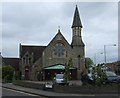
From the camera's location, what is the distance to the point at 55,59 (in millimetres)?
71812

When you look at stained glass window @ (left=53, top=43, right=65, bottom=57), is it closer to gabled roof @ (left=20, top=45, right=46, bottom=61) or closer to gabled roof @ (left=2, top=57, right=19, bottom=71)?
gabled roof @ (left=20, top=45, right=46, bottom=61)

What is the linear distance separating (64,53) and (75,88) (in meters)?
46.5

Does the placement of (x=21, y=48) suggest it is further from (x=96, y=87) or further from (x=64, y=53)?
(x=96, y=87)

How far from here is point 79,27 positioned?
2975 inches

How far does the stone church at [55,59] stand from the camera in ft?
231

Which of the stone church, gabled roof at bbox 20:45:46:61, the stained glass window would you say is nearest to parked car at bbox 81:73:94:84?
the stone church

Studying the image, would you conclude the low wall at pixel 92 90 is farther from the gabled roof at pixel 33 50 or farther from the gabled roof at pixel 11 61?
the gabled roof at pixel 11 61

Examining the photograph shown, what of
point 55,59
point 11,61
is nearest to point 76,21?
point 55,59

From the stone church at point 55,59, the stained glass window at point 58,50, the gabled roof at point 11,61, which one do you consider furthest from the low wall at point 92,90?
the gabled roof at point 11,61

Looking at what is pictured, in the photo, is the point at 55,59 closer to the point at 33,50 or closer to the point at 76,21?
the point at 33,50

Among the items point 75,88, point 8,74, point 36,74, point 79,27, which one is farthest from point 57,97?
point 79,27

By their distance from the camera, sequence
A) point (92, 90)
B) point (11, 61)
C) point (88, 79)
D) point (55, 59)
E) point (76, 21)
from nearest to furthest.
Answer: point (92, 90), point (88, 79), point (55, 59), point (76, 21), point (11, 61)

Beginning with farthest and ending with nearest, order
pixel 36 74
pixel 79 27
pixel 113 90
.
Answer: pixel 79 27 → pixel 36 74 → pixel 113 90

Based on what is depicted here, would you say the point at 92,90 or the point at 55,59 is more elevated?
the point at 55,59
